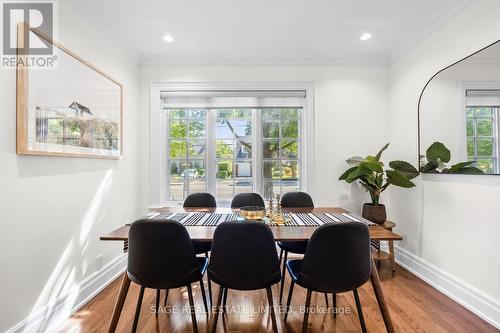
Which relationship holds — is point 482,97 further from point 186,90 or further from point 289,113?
point 186,90

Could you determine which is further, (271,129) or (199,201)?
(271,129)

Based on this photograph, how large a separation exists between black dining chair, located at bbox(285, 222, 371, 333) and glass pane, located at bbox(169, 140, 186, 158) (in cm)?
245

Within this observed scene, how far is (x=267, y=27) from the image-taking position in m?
2.52

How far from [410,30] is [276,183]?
231cm

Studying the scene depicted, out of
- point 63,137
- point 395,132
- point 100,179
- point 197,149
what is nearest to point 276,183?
point 197,149

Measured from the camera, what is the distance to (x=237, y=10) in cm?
223

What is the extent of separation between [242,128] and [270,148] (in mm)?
482

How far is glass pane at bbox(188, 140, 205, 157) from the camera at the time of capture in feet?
11.2

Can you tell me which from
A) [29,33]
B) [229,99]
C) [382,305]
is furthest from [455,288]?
[29,33]

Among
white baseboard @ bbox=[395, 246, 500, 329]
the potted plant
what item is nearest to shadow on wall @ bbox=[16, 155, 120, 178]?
the potted plant

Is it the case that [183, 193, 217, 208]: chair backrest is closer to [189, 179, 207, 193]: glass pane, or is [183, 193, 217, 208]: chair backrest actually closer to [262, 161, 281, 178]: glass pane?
[189, 179, 207, 193]: glass pane

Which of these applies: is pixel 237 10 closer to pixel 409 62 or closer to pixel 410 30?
pixel 410 30

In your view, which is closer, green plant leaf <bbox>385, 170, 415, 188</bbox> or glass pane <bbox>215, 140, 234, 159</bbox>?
green plant leaf <bbox>385, 170, 415, 188</bbox>

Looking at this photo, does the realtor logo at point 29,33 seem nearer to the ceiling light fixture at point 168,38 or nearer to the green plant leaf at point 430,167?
the ceiling light fixture at point 168,38
